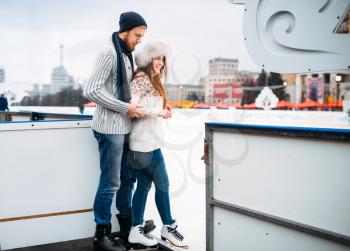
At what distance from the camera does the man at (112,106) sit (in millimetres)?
2730

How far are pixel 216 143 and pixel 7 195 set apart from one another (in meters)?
1.49

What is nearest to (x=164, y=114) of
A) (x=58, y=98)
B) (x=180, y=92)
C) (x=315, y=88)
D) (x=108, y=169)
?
(x=108, y=169)

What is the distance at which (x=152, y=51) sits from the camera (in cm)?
285

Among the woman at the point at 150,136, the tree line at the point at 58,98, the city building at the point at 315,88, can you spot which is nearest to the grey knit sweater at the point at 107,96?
the woman at the point at 150,136

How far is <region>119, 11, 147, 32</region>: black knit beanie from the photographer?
2.75 meters

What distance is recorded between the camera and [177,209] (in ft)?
13.5

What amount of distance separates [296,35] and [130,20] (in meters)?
1.07

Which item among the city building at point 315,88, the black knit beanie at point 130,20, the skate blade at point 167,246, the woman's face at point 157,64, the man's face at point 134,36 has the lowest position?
the skate blade at point 167,246

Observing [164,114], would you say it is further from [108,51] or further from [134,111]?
[108,51]

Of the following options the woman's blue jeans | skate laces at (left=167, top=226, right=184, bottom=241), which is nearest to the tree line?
the woman's blue jeans

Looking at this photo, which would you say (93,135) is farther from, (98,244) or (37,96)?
(37,96)

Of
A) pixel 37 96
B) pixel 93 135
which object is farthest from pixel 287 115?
pixel 37 96

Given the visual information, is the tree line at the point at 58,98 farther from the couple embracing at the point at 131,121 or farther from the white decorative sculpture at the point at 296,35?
the white decorative sculpture at the point at 296,35

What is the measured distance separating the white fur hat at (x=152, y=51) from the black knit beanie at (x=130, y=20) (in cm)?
15
